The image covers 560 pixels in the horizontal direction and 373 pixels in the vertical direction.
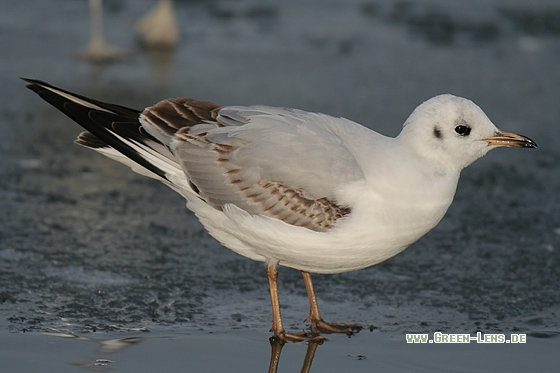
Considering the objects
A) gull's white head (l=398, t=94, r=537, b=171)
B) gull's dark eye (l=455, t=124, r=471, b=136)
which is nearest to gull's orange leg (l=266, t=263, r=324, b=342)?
gull's white head (l=398, t=94, r=537, b=171)

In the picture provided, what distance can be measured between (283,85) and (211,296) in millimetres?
4102

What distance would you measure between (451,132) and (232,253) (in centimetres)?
176

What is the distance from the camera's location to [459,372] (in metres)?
4.09

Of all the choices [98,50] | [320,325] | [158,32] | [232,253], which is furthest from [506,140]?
[158,32]

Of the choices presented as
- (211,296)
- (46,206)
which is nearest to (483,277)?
(211,296)

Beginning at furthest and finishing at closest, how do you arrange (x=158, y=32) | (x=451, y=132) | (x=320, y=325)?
(x=158, y=32)
(x=320, y=325)
(x=451, y=132)

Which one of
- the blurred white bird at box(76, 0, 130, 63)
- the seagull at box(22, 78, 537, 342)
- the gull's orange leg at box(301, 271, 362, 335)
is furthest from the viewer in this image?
the blurred white bird at box(76, 0, 130, 63)

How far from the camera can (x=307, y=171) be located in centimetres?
433

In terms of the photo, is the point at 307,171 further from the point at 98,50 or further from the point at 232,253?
the point at 98,50

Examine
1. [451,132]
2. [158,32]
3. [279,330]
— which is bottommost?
[279,330]

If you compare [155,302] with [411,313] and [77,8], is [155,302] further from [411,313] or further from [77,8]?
[77,8]

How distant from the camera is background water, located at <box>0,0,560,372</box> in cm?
434

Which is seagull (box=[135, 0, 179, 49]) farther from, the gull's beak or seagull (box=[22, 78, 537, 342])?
the gull's beak

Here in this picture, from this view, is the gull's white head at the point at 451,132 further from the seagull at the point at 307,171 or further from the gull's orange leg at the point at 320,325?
the gull's orange leg at the point at 320,325
